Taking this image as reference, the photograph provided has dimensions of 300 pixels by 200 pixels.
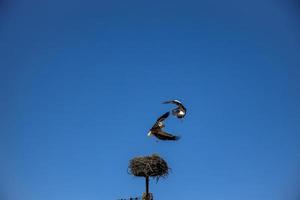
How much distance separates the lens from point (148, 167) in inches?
682

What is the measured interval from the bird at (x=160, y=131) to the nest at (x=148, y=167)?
6.49 ft

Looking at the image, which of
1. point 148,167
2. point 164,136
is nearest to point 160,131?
point 164,136

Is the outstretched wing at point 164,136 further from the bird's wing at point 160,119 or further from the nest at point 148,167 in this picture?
the nest at point 148,167

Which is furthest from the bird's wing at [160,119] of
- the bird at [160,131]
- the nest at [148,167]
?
the nest at [148,167]

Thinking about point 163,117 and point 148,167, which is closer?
point 163,117

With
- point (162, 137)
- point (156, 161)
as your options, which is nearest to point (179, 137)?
point (162, 137)

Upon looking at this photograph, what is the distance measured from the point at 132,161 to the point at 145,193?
5.51 feet

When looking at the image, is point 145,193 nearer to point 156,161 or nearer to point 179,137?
point 156,161

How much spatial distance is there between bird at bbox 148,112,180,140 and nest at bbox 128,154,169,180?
198 cm

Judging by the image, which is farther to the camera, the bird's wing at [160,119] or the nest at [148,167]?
the nest at [148,167]

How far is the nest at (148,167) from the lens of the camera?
17.3 m

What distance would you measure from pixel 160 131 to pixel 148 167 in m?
2.34

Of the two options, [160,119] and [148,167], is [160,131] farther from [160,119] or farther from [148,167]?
[148,167]

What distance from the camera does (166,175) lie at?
17.6 meters
